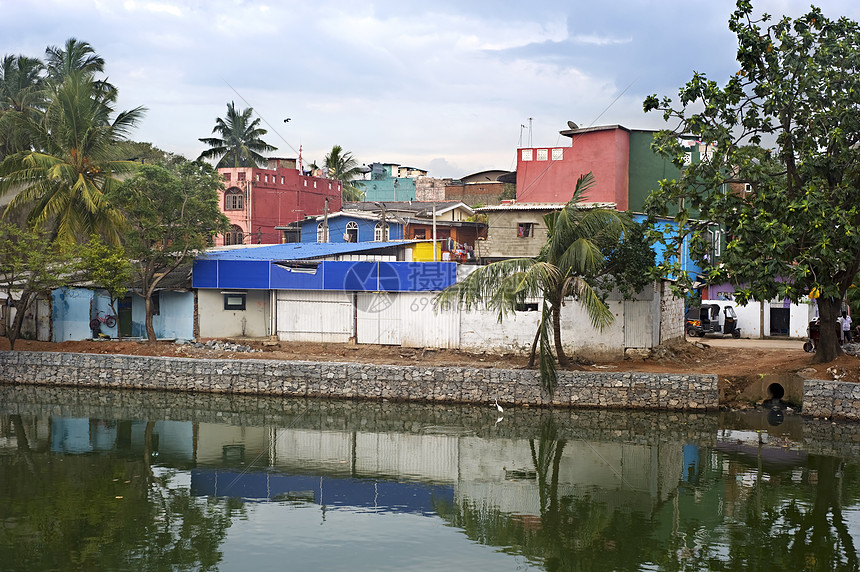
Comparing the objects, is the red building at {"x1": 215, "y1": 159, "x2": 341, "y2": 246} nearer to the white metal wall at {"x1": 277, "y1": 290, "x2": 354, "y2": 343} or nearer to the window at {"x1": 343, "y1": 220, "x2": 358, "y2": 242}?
the window at {"x1": 343, "y1": 220, "x2": 358, "y2": 242}

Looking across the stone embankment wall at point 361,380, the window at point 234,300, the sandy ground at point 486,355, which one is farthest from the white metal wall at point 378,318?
the window at point 234,300

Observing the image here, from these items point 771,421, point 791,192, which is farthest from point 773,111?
point 771,421

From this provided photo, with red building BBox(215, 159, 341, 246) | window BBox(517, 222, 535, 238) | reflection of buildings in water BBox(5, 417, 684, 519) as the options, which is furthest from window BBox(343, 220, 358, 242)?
reflection of buildings in water BBox(5, 417, 684, 519)

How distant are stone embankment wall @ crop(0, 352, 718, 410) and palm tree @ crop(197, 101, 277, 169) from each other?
2995 centimetres

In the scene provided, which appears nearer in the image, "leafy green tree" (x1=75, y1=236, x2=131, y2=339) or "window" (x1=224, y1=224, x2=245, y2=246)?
"leafy green tree" (x1=75, y1=236, x2=131, y2=339)

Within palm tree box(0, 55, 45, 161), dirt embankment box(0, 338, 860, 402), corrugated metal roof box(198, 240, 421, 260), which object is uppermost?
palm tree box(0, 55, 45, 161)

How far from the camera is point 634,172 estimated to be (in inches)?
1411

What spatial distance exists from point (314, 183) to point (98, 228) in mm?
22967

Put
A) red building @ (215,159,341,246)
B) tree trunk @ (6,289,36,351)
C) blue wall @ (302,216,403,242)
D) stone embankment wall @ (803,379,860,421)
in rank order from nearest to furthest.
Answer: stone embankment wall @ (803,379,860,421) → tree trunk @ (6,289,36,351) → blue wall @ (302,216,403,242) → red building @ (215,159,341,246)

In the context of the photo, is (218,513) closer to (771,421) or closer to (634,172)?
(771,421)

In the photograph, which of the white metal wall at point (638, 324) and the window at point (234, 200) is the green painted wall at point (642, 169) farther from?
the window at point (234, 200)

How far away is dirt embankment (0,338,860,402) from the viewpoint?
21.9 meters

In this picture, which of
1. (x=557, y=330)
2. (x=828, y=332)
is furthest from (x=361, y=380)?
(x=828, y=332)

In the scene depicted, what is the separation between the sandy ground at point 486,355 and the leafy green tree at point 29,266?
2165mm
